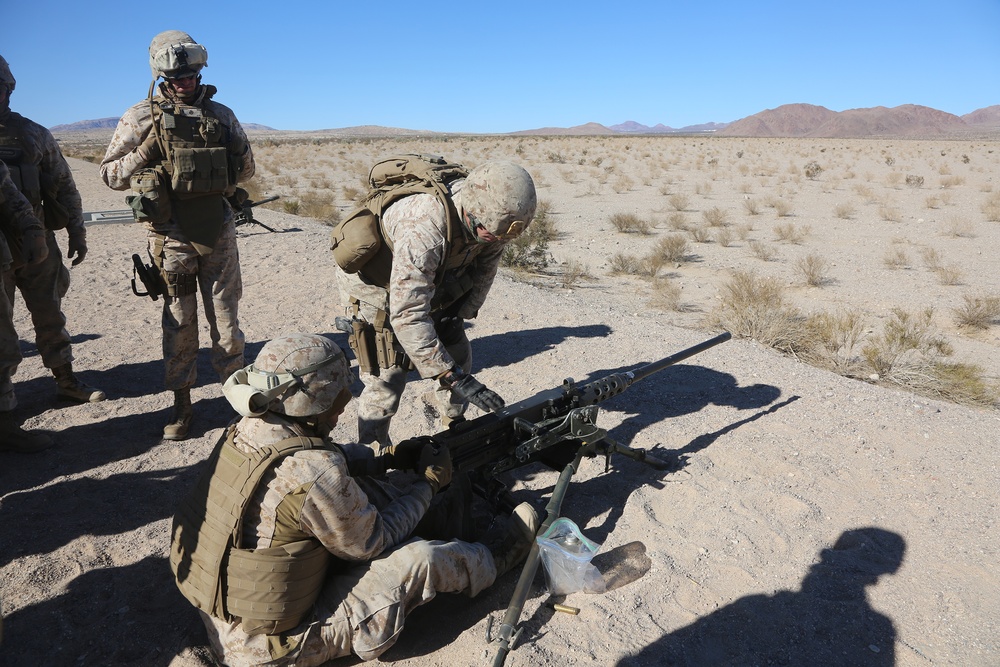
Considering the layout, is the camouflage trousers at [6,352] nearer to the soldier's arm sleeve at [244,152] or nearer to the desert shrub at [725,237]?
the soldier's arm sleeve at [244,152]

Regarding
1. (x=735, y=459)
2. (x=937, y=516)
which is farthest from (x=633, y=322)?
(x=937, y=516)

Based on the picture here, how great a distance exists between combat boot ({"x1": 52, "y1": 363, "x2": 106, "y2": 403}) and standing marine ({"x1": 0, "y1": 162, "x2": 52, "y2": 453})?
57 cm

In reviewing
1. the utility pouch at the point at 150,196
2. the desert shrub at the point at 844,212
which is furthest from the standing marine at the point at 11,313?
the desert shrub at the point at 844,212

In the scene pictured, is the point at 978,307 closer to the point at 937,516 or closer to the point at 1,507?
the point at 937,516

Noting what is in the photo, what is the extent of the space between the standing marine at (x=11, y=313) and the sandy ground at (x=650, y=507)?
11cm

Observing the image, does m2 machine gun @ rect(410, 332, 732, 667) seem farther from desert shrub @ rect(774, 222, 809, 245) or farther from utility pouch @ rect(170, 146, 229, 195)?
desert shrub @ rect(774, 222, 809, 245)

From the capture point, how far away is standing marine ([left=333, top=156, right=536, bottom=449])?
3.02m

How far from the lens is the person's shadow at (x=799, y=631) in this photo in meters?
2.67

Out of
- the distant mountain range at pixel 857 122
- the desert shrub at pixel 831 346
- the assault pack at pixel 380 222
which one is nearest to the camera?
the assault pack at pixel 380 222

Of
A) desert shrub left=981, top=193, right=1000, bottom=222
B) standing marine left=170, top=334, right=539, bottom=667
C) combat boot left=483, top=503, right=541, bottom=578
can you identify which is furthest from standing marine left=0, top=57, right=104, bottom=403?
desert shrub left=981, top=193, right=1000, bottom=222

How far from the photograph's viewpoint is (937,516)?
3.53m

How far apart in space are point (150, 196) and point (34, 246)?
0.90m

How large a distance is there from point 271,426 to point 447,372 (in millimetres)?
999

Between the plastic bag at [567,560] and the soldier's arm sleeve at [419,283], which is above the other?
the soldier's arm sleeve at [419,283]
